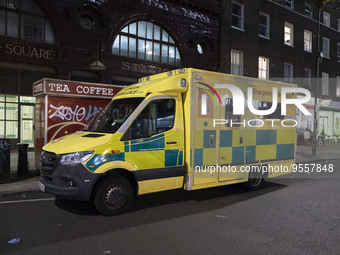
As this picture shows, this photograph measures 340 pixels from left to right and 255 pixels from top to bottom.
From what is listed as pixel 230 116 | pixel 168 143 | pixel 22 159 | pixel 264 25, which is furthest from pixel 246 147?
pixel 264 25

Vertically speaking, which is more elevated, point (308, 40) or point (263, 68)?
point (308, 40)

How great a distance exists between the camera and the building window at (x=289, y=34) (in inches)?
936

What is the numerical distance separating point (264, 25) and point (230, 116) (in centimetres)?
1739

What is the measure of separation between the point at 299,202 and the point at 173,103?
3.61 m

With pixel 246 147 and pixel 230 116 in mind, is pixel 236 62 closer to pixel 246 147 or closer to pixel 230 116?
pixel 246 147

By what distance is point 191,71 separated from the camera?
6375 mm

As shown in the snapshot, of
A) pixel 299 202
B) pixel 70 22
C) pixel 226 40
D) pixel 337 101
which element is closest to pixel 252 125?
pixel 299 202

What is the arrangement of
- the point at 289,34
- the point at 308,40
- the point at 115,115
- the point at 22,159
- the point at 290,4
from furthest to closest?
the point at 308,40 → the point at 289,34 → the point at 290,4 → the point at 22,159 → the point at 115,115

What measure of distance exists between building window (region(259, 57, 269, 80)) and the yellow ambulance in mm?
14730

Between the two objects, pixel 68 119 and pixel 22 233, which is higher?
pixel 68 119

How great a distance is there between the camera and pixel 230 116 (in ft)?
23.6

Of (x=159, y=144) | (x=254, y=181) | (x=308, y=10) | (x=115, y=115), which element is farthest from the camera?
(x=308, y=10)

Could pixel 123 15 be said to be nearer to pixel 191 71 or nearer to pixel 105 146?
pixel 191 71

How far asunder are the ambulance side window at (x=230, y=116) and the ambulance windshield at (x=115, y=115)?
216 centimetres
